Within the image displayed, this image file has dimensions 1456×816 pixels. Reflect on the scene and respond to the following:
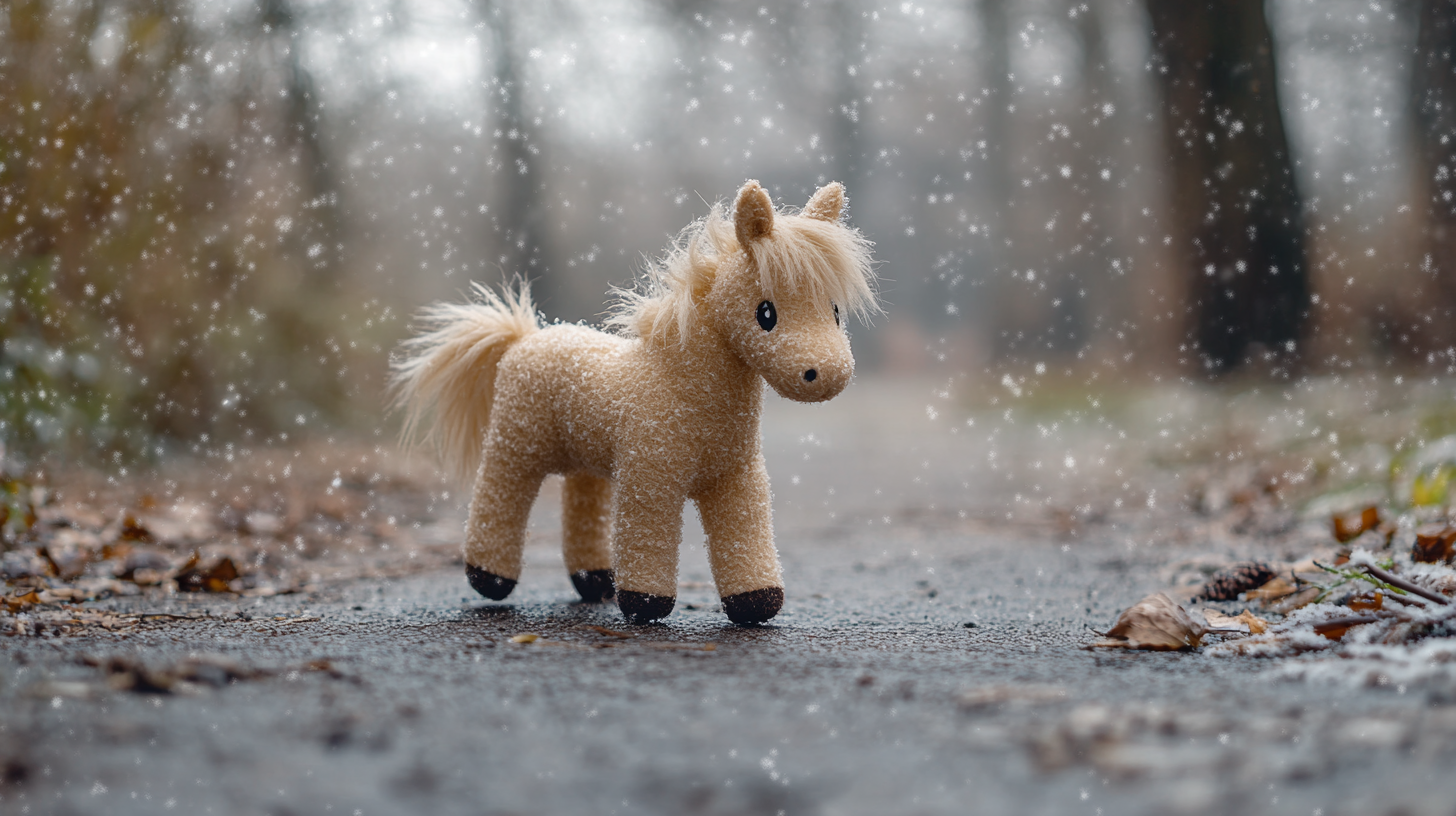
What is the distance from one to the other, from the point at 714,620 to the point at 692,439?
1.86 feet

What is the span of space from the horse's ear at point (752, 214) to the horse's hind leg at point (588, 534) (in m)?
1.01

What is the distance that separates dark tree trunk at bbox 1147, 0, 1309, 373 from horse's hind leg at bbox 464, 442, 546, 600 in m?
8.17

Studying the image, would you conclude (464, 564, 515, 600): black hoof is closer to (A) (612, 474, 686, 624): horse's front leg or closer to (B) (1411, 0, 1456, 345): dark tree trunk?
(A) (612, 474, 686, 624): horse's front leg

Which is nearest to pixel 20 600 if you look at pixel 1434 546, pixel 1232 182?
pixel 1434 546

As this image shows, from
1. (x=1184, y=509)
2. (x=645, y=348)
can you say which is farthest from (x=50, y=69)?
(x=1184, y=509)

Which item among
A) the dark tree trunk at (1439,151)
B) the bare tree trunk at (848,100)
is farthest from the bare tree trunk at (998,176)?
the dark tree trunk at (1439,151)

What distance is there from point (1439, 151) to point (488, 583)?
9.43m

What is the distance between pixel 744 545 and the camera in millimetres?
2727

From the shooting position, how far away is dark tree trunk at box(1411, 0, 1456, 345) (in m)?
8.62

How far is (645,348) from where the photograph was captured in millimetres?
2812

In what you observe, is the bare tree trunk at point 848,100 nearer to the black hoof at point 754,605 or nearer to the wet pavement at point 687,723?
the black hoof at point 754,605

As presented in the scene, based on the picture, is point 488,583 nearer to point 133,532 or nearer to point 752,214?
point 752,214

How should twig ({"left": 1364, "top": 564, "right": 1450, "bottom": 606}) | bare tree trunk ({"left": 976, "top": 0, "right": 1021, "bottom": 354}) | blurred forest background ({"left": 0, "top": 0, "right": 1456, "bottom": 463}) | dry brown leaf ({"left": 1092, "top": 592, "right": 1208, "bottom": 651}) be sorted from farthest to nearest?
bare tree trunk ({"left": 976, "top": 0, "right": 1021, "bottom": 354}) → blurred forest background ({"left": 0, "top": 0, "right": 1456, "bottom": 463}) → dry brown leaf ({"left": 1092, "top": 592, "right": 1208, "bottom": 651}) → twig ({"left": 1364, "top": 564, "right": 1450, "bottom": 606})

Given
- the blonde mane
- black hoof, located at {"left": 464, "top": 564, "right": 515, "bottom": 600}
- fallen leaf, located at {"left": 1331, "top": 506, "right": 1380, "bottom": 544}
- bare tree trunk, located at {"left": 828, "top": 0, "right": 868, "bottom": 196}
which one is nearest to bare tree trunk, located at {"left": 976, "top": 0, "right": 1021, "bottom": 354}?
bare tree trunk, located at {"left": 828, "top": 0, "right": 868, "bottom": 196}
